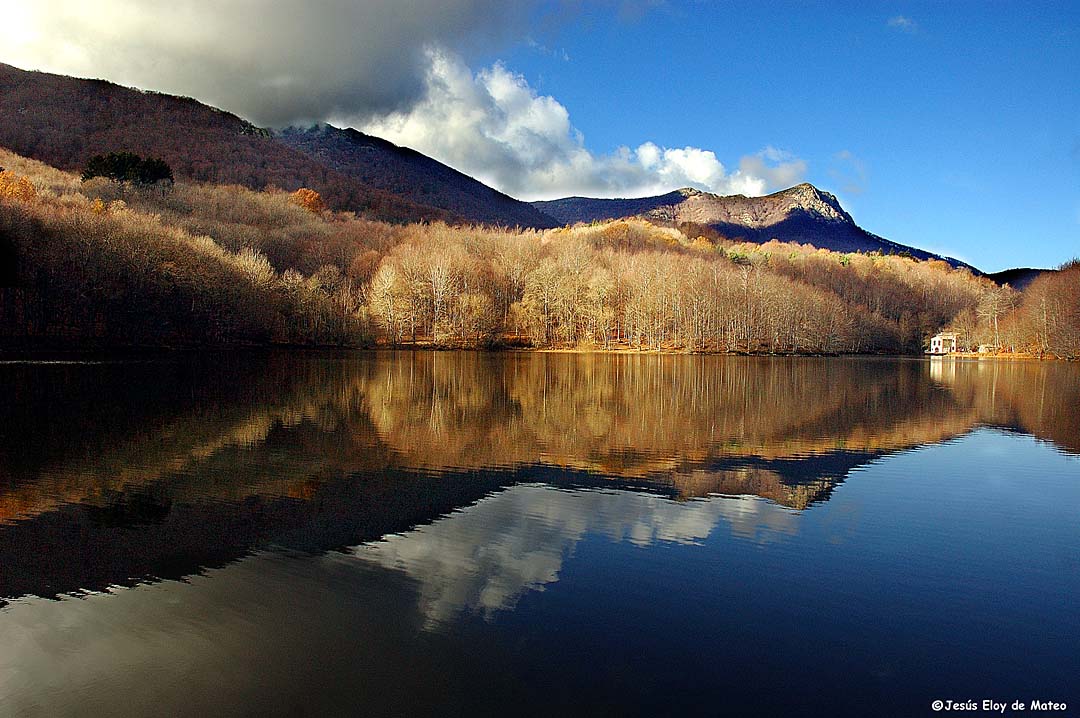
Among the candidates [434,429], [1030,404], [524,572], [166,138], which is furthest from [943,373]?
[166,138]

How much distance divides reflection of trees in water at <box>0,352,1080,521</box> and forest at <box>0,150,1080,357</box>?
22343mm

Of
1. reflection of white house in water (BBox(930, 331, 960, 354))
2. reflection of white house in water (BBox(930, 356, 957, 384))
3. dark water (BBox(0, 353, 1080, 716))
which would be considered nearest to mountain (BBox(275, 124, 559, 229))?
reflection of white house in water (BBox(930, 331, 960, 354))

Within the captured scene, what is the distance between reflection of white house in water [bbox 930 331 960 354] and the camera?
→ 11138 centimetres

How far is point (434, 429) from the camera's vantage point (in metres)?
20.1

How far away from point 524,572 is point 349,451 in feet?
28.9

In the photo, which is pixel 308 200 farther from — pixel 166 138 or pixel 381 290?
pixel 381 290

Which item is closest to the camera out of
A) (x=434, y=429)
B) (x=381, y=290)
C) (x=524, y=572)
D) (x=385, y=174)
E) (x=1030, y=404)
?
(x=524, y=572)

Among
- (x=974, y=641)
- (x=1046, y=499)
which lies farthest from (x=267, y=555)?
(x=1046, y=499)

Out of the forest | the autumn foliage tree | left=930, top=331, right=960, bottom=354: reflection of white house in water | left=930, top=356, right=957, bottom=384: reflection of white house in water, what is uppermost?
the autumn foliage tree

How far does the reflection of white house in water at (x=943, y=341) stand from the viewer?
4385 inches

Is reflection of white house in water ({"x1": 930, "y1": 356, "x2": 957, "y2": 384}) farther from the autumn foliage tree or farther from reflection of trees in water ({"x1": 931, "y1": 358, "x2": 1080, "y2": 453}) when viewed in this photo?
the autumn foliage tree

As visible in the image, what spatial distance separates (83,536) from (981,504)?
47.7 ft

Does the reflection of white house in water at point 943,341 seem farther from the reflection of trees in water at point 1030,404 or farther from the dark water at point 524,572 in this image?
the dark water at point 524,572

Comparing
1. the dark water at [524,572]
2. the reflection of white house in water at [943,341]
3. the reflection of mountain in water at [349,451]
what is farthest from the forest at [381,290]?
the dark water at [524,572]
